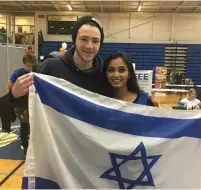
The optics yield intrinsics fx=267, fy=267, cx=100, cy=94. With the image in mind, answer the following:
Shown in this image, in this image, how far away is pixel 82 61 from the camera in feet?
5.31

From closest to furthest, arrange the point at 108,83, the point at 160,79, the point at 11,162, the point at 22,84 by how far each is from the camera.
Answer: the point at 22,84 → the point at 108,83 → the point at 11,162 → the point at 160,79

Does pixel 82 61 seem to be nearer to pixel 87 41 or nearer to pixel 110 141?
pixel 87 41

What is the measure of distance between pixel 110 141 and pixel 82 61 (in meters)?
0.52

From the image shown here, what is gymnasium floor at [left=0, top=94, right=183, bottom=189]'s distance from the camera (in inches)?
123

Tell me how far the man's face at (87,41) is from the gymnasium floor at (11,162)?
6.86 ft

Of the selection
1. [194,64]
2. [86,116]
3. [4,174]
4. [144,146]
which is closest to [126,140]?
[144,146]

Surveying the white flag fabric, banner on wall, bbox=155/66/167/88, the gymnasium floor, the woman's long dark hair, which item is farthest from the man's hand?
banner on wall, bbox=155/66/167/88

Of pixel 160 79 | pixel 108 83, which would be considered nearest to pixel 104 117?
pixel 108 83

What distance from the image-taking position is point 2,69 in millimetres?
5844

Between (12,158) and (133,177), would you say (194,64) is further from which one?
(133,177)

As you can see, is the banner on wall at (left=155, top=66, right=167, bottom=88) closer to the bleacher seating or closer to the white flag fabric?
the bleacher seating

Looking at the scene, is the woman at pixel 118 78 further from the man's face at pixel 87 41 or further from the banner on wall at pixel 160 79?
the banner on wall at pixel 160 79

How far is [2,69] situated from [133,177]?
16.7ft

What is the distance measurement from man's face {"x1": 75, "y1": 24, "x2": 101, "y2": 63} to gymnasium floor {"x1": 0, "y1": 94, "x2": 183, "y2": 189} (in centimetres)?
209
